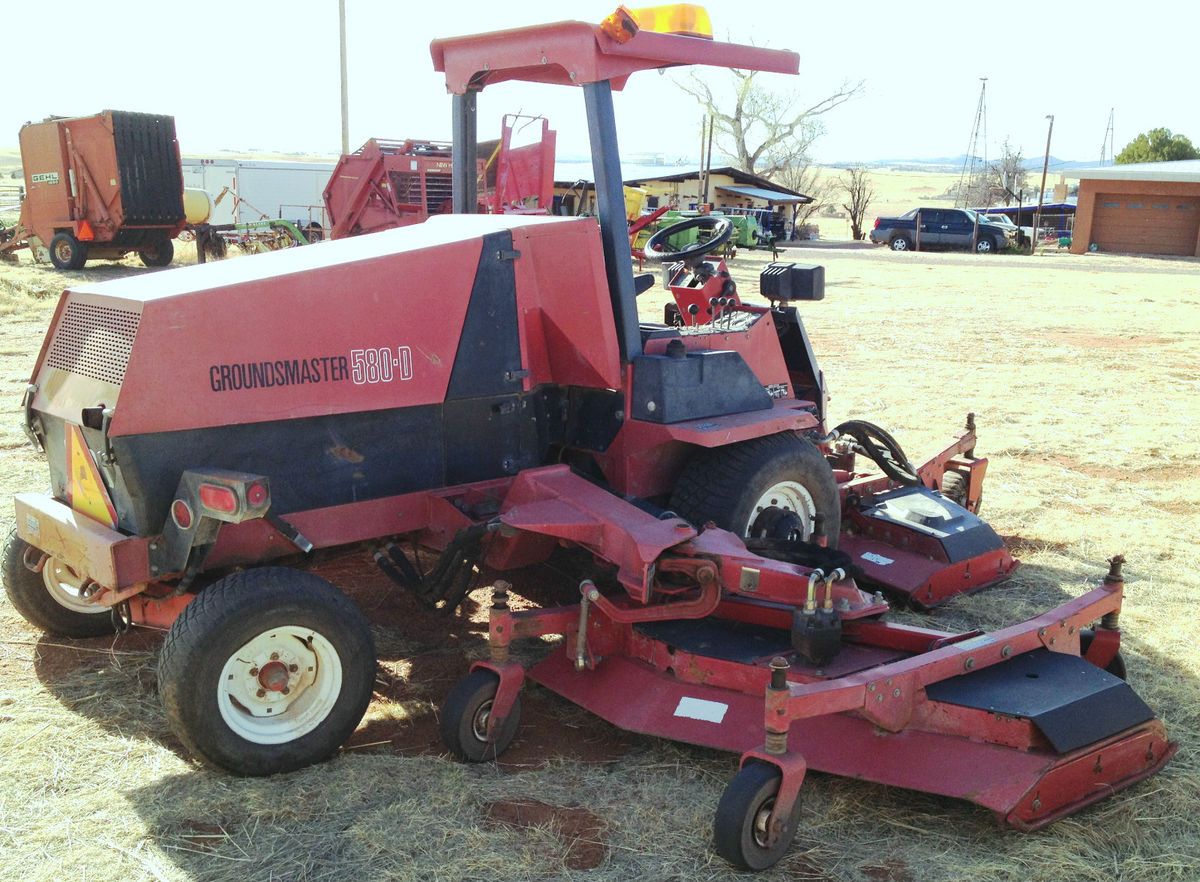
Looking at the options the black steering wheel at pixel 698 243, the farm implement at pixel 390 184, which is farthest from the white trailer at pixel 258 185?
the black steering wheel at pixel 698 243

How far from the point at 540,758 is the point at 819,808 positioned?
3.02 ft

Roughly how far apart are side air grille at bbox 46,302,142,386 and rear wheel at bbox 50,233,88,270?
17.2m

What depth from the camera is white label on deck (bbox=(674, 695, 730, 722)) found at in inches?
140

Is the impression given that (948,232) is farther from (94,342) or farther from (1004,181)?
(94,342)

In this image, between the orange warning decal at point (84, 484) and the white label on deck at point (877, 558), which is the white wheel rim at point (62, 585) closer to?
the orange warning decal at point (84, 484)

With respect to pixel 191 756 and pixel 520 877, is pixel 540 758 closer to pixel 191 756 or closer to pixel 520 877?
pixel 520 877

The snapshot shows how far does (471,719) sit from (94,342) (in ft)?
5.62

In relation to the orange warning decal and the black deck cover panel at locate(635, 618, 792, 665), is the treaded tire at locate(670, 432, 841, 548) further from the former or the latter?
the orange warning decal

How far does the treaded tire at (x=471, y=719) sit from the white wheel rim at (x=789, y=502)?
1382mm

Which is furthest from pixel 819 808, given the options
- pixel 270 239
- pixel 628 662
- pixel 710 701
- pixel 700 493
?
pixel 270 239

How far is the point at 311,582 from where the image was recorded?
3428 mm

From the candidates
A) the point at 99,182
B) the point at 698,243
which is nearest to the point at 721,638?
the point at 698,243

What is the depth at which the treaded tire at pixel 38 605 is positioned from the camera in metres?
4.25

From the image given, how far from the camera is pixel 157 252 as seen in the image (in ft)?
66.8
